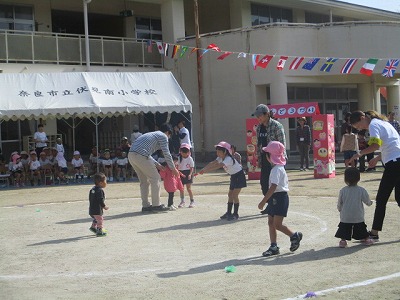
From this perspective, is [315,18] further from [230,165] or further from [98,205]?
[98,205]

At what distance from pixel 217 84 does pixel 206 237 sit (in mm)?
18835

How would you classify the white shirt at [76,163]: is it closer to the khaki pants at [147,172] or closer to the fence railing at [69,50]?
the fence railing at [69,50]

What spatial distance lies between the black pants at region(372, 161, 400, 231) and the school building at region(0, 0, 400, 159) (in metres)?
15.2

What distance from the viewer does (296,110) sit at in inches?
865

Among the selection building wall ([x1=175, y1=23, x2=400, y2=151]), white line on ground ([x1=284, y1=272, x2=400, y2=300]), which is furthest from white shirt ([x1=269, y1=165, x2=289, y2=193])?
building wall ([x1=175, y1=23, x2=400, y2=151])

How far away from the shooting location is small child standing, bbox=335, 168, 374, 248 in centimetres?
844

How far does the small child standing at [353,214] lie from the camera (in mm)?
8438

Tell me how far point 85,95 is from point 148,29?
11027mm

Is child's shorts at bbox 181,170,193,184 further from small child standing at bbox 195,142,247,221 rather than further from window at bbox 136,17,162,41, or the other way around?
window at bbox 136,17,162,41

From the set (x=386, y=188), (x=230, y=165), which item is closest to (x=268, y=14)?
(x=230, y=165)

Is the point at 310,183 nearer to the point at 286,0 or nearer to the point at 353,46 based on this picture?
the point at 353,46

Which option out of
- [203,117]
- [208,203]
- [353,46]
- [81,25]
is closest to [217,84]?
[203,117]

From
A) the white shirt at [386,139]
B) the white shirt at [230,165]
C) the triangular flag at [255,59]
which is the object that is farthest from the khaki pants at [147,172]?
the triangular flag at [255,59]

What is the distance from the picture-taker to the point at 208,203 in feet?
46.2
